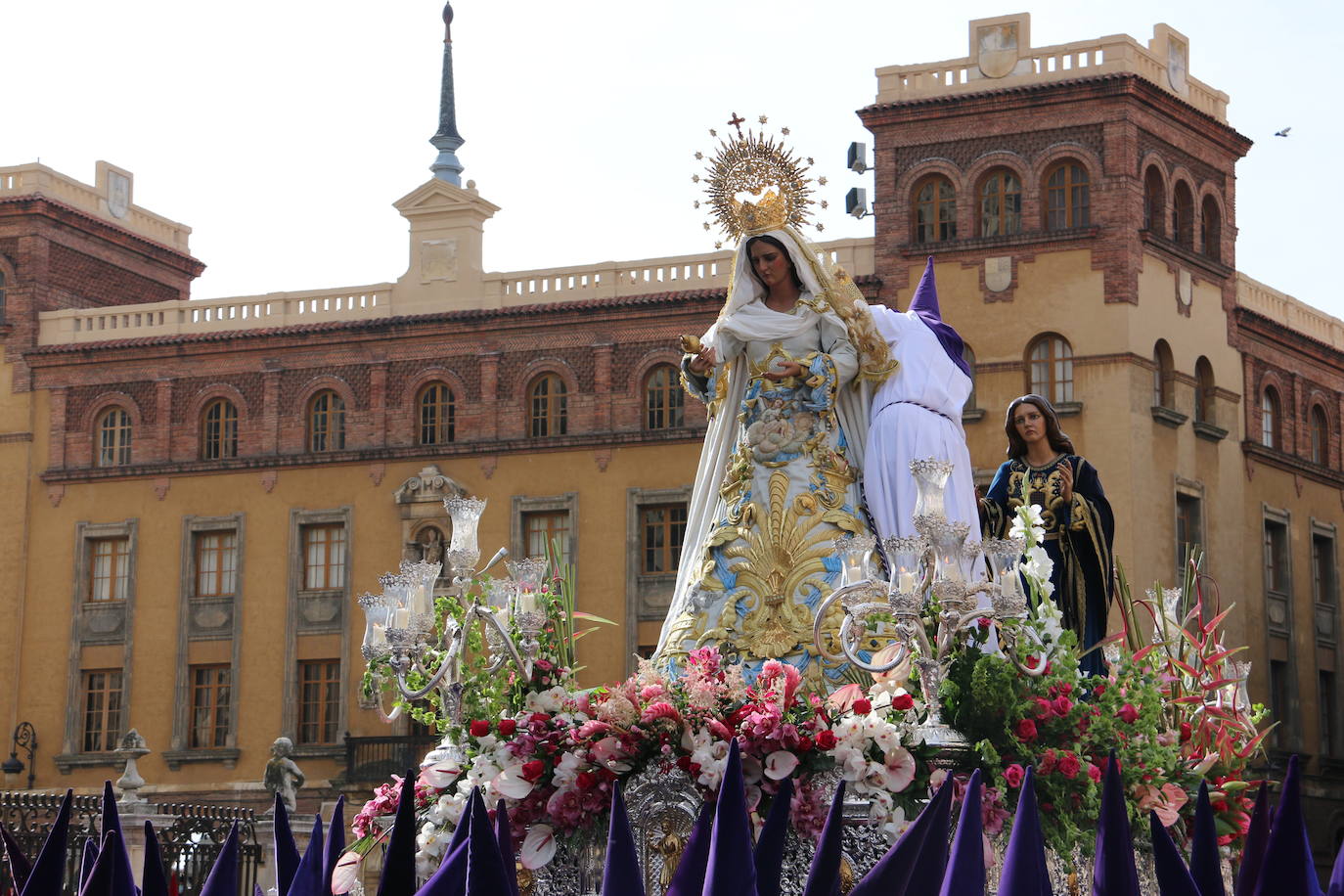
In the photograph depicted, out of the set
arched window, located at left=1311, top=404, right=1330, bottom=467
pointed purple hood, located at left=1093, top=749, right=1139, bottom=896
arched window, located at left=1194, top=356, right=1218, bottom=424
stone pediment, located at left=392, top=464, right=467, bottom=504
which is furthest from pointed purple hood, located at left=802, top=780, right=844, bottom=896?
arched window, located at left=1311, top=404, right=1330, bottom=467

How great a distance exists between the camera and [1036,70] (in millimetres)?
41188

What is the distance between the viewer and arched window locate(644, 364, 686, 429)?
4316cm

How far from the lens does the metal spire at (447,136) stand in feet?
162

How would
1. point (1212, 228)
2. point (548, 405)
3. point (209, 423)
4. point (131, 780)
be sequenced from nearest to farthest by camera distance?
point (131, 780) < point (1212, 228) < point (548, 405) < point (209, 423)

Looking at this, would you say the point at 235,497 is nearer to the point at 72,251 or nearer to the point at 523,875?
the point at 72,251

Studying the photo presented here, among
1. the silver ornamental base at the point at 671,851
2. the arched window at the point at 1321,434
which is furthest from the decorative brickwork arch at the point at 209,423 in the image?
the silver ornamental base at the point at 671,851

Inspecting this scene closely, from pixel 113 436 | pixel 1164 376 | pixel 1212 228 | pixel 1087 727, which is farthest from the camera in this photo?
pixel 113 436

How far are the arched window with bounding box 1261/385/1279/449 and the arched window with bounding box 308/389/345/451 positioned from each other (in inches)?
677

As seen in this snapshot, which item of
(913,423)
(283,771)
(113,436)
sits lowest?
(283,771)

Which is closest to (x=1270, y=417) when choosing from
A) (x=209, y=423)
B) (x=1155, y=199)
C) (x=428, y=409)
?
(x=1155, y=199)

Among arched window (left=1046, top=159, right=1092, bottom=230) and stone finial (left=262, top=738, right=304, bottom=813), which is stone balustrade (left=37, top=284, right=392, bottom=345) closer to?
stone finial (left=262, top=738, right=304, bottom=813)

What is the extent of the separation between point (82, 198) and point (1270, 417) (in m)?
23.6

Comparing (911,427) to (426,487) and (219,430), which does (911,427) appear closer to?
(426,487)

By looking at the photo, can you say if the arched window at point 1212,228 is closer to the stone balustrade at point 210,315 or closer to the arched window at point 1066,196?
the arched window at point 1066,196
